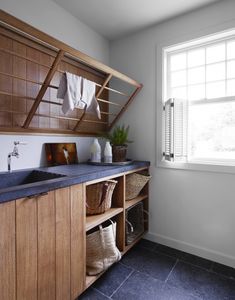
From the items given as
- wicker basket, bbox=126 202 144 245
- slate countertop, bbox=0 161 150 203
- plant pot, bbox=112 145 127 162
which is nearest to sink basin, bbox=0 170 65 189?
slate countertop, bbox=0 161 150 203

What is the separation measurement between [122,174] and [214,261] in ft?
3.99

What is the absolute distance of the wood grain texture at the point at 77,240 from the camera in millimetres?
1269

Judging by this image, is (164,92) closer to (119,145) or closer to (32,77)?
(119,145)

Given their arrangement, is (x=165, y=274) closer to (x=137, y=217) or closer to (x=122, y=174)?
(x=137, y=217)

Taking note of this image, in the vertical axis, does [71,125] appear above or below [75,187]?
above

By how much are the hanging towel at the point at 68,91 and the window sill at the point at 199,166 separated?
1.14 meters

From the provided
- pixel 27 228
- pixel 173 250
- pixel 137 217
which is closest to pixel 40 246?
pixel 27 228

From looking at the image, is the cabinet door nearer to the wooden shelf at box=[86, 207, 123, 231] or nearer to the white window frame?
the wooden shelf at box=[86, 207, 123, 231]

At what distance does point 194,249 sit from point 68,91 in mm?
1914

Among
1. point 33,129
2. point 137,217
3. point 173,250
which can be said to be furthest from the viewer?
point 137,217

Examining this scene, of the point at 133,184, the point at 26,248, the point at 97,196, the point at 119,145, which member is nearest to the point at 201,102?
the point at 119,145

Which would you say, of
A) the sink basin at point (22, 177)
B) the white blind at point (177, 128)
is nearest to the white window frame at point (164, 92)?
the white blind at point (177, 128)

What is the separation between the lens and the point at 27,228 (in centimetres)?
100

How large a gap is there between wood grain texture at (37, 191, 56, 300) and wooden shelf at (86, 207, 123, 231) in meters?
0.34
